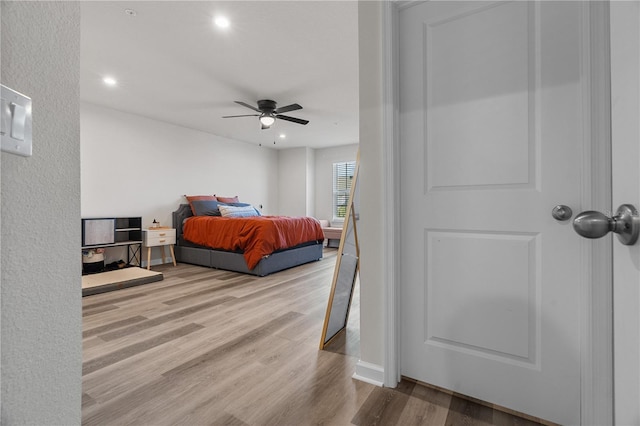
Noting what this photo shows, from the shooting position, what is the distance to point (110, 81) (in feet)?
11.8

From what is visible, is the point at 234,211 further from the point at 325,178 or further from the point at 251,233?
the point at 325,178

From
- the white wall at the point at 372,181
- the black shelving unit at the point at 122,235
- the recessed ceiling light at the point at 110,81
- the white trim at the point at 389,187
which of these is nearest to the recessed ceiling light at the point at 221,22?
the white wall at the point at 372,181

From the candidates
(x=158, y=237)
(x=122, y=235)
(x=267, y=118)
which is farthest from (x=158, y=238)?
(x=267, y=118)

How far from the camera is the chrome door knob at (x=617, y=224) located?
43 centimetres

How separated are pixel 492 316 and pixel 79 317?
1498 millimetres

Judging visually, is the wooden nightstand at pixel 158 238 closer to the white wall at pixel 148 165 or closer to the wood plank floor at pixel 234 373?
the white wall at pixel 148 165

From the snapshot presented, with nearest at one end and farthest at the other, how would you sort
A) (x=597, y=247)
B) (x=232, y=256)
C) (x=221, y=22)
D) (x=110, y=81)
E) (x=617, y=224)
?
(x=617, y=224)
(x=597, y=247)
(x=221, y=22)
(x=110, y=81)
(x=232, y=256)

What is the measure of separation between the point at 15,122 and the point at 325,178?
293 inches

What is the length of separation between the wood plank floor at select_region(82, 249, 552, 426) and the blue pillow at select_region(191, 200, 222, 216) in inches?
98.1

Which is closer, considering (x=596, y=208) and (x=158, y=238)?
(x=596, y=208)

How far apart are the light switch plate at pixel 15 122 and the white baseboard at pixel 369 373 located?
1.63m

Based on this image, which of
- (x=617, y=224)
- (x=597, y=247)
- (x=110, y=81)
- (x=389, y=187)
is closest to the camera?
(x=617, y=224)

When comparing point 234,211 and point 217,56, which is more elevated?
point 217,56

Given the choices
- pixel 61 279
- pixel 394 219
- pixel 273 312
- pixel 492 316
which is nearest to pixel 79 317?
pixel 61 279
